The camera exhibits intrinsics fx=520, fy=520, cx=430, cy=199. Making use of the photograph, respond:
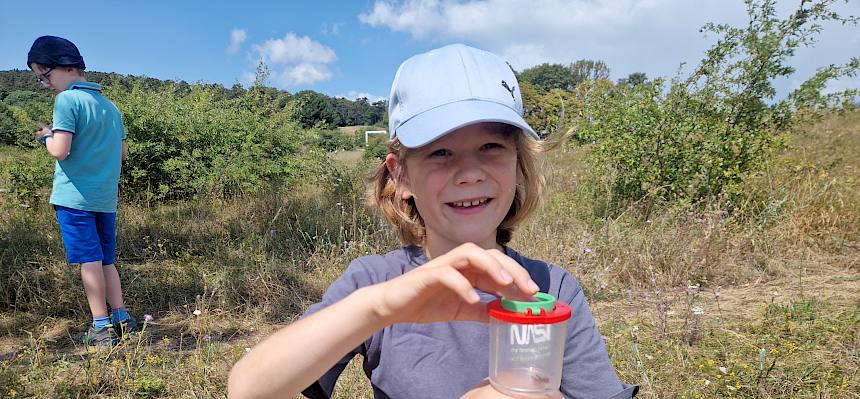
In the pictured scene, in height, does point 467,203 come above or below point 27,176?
above

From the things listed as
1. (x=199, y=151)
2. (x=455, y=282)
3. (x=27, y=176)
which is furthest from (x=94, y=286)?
(x=27, y=176)

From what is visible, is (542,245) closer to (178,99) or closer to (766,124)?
(766,124)

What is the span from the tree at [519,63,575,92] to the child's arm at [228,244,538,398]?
71089 mm

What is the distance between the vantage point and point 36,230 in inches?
174

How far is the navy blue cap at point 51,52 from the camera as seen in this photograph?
3023 mm

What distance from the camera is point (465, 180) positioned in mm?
1211

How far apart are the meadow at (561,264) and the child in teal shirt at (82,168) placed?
38 centimetres

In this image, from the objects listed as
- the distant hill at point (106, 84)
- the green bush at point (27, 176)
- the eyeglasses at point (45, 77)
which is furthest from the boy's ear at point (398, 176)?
the green bush at point (27, 176)

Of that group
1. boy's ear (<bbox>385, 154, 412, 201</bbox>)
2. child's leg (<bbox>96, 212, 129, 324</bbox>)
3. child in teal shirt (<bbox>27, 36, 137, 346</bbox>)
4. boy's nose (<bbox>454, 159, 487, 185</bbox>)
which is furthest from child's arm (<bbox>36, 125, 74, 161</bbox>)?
boy's nose (<bbox>454, 159, 487, 185</bbox>)

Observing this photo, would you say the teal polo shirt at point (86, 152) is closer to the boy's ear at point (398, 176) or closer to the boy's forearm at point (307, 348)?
the boy's ear at point (398, 176)

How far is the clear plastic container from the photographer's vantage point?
0.75 metres

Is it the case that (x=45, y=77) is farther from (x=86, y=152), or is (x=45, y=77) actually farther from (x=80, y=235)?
(x=80, y=235)

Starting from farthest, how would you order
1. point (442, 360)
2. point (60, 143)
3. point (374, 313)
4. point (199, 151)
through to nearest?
point (199, 151)
point (60, 143)
point (442, 360)
point (374, 313)

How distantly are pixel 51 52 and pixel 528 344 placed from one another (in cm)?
345
